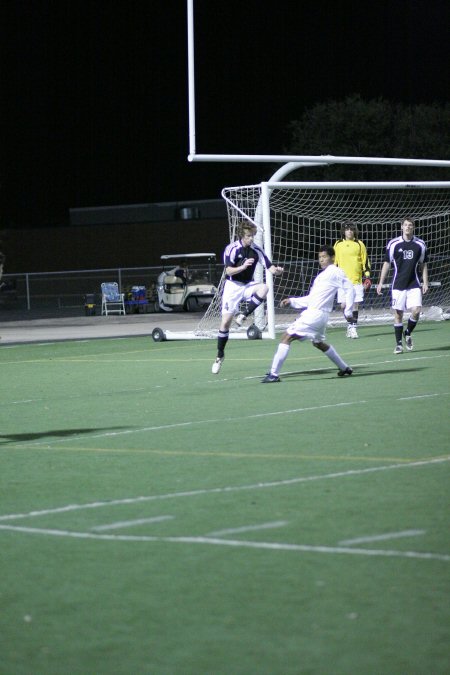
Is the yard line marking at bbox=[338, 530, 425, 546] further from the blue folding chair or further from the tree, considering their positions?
the tree

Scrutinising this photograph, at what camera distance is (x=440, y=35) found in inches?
2648

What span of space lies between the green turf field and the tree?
49.9m

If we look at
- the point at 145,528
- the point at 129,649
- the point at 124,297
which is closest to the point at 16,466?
the point at 145,528

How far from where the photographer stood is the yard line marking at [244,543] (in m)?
6.70

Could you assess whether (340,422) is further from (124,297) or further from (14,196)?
(14,196)

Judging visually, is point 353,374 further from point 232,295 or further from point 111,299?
point 111,299

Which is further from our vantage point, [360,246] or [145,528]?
[360,246]

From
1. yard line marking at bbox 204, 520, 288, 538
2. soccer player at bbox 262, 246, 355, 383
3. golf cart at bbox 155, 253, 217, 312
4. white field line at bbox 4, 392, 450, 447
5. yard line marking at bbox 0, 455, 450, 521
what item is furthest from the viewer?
golf cart at bbox 155, 253, 217, 312

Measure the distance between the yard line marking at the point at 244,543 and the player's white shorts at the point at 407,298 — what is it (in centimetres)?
1323

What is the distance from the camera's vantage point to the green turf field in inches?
207

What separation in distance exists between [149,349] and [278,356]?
967 centimetres

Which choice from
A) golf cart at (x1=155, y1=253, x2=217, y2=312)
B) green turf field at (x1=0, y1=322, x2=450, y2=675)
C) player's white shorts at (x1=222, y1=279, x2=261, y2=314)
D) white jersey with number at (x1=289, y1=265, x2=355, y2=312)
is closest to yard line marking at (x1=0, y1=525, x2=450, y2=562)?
green turf field at (x1=0, y1=322, x2=450, y2=675)

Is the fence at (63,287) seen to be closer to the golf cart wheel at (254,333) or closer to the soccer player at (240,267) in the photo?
the golf cart wheel at (254,333)

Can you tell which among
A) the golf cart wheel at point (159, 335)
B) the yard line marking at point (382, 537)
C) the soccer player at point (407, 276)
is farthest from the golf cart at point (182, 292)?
the yard line marking at point (382, 537)
